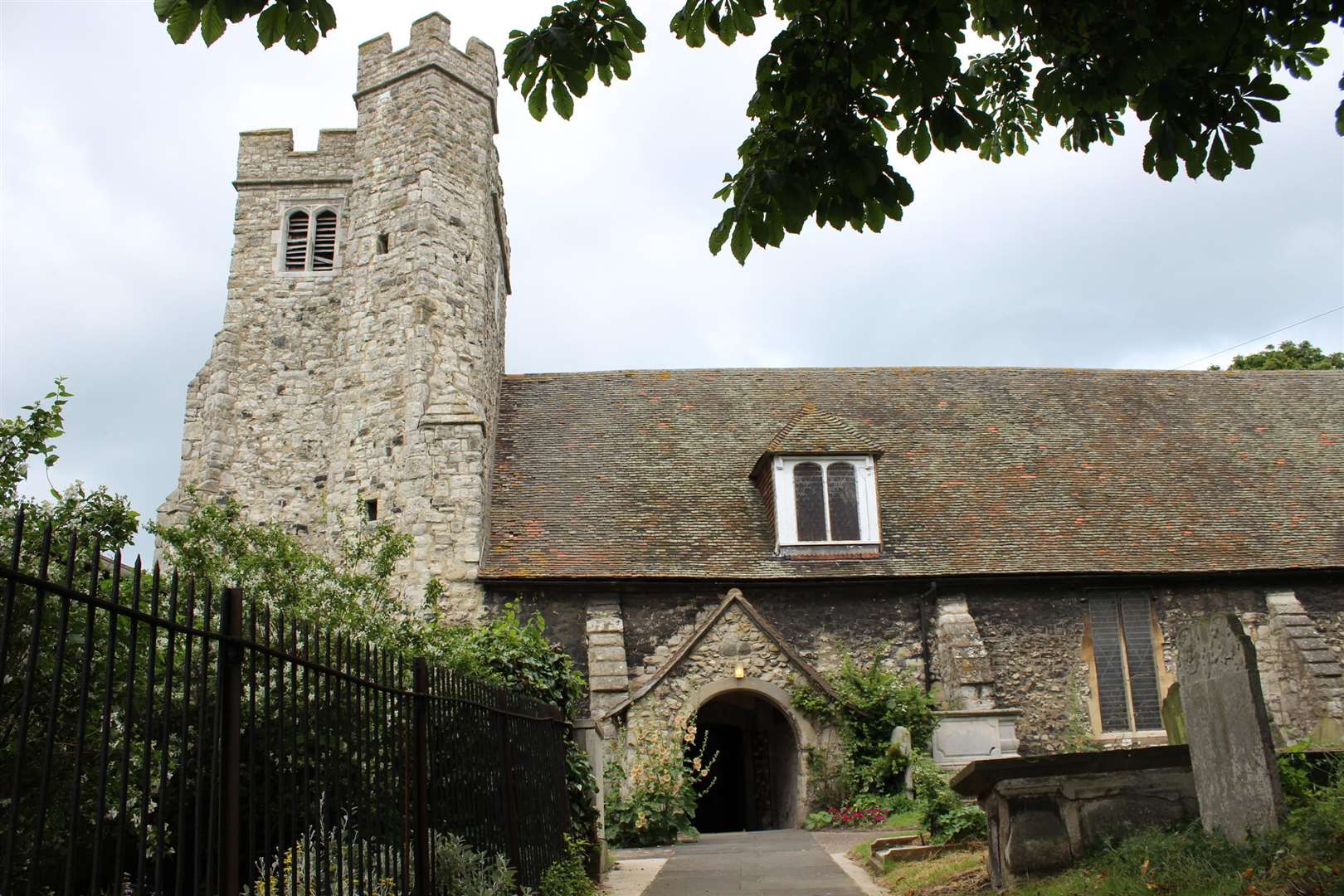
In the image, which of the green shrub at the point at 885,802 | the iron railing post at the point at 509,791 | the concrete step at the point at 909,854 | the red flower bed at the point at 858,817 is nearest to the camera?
the iron railing post at the point at 509,791

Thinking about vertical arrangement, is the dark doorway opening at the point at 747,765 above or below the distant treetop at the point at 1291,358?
below

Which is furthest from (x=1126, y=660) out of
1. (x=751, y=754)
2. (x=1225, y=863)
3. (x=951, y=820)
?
(x=1225, y=863)

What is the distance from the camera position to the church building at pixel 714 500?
52.3 feet

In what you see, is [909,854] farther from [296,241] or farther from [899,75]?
[296,241]

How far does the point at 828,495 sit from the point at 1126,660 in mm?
5374

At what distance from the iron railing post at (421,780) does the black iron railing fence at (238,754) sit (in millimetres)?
13

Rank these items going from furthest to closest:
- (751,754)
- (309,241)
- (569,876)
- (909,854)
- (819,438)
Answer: (309,241) → (751,754) → (819,438) → (909,854) → (569,876)

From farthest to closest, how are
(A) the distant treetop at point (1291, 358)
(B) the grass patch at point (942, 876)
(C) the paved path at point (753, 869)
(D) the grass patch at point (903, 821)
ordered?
(A) the distant treetop at point (1291, 358), (D) the grass patch at point (903, 821), (C) the paved path at point (753, 869), (B) the grass patch at point (942, 876)

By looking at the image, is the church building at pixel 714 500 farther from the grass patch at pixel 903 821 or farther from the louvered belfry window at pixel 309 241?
the grass patch at pixel 903 821

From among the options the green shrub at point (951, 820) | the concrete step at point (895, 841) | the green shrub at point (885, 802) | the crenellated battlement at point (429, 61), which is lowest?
the green shrub at point (885, 802)

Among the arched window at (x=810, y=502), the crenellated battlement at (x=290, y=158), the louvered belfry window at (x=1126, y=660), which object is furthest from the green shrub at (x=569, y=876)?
the crenellated battlement at (x=290, y=158)

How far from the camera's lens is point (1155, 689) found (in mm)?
16875

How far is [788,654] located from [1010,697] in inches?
149

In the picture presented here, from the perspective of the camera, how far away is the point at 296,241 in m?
19.4
